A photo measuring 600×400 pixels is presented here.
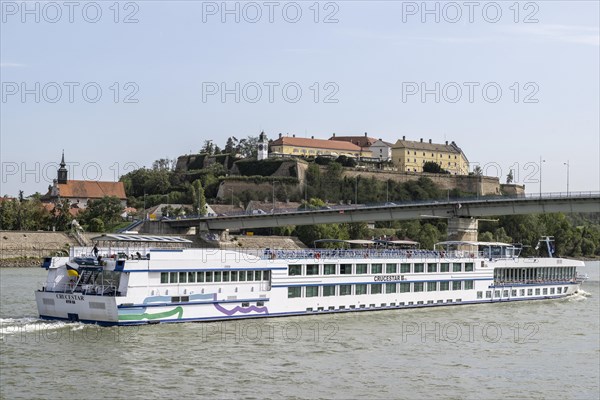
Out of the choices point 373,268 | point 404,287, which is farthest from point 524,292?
point 373,268

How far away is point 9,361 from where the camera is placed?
28.9m

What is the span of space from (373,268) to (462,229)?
1389 inches

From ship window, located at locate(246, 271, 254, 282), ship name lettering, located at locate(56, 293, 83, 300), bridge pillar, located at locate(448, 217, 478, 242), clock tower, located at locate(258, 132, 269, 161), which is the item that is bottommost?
ship name lettering, located at locate(56, 293, 83, 300)

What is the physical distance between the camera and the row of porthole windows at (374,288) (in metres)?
43.5

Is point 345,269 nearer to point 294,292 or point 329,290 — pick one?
point 329,290

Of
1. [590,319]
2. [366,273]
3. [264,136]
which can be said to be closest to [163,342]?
[366,273]

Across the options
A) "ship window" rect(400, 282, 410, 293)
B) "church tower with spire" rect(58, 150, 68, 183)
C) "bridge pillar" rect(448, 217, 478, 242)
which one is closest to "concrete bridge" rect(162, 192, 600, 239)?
"bridge pillar" rect(448, 217, 478, 242)

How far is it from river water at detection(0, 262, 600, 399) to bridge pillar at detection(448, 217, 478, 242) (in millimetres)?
36568

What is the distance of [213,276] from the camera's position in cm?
3900

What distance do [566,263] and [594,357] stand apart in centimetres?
2730

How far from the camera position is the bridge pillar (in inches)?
3169

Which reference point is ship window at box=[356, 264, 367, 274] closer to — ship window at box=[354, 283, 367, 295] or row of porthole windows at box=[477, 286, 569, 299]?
ship window at box=[354, 283, 367, 295]

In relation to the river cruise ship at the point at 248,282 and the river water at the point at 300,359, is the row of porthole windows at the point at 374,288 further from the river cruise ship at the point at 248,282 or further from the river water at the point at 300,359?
the river water at the point at 300,359

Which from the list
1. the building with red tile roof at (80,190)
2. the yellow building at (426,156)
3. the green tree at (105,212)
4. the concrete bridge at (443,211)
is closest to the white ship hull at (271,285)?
the concrete bridge at (443,211)
